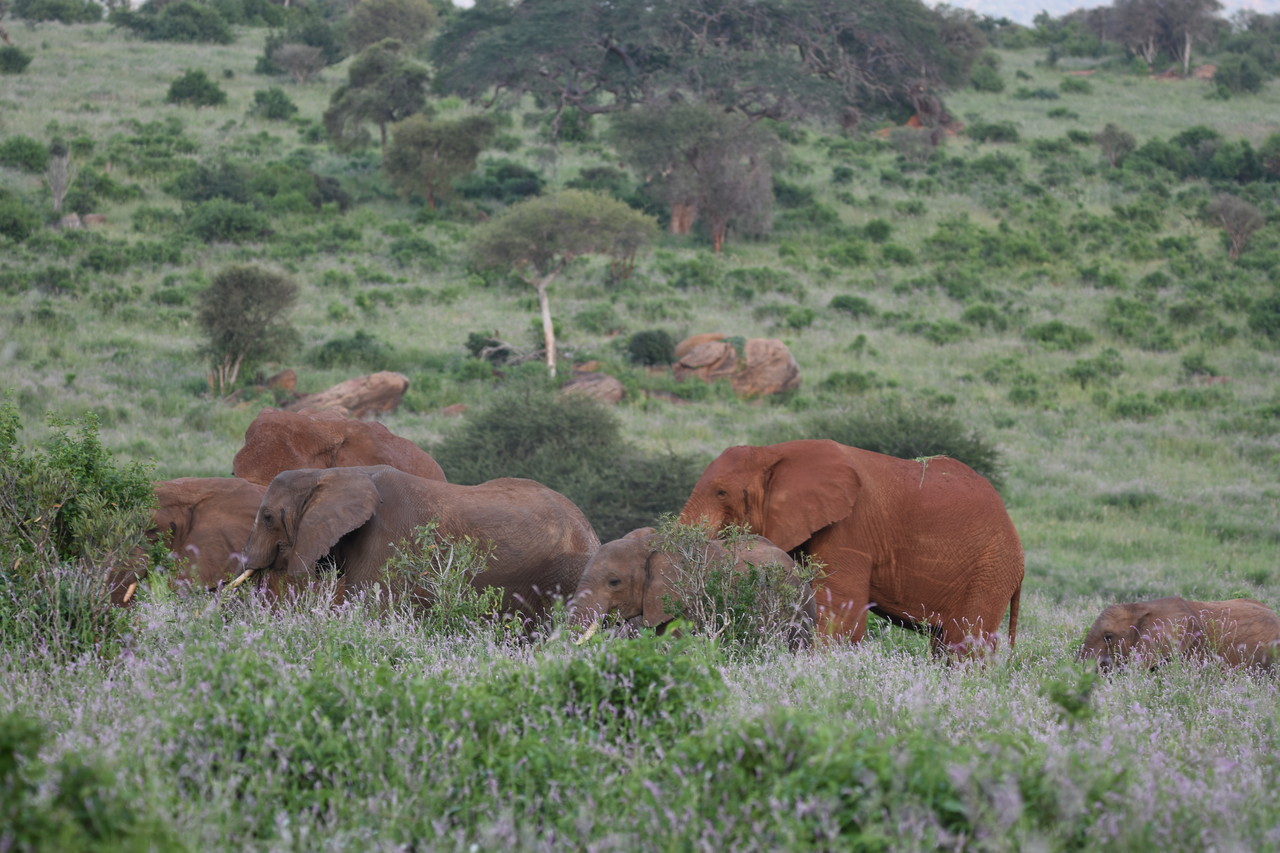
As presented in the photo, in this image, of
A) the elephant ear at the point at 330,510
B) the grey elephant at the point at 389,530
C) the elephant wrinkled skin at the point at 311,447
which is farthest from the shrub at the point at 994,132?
the elephant ear at the point at 330,510

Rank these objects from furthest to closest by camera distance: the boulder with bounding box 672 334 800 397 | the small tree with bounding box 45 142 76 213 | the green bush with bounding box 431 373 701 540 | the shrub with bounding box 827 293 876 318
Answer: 1. the small tree with bounding box 45 142 76 213
2. the shrub with bounding box 827 293 876 318
3. the boulder with bounding box 672 334 800 397
4. the green bush with bounding box 431 373 701 540

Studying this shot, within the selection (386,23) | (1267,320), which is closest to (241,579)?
(1267,320)

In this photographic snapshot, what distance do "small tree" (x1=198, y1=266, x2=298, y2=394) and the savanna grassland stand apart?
0.92 m

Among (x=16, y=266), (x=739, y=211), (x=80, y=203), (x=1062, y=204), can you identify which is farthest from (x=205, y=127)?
(x=1062, y=204)

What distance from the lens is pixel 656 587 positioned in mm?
7016

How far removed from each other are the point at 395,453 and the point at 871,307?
23299 mm

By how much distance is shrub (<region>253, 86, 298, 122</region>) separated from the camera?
47375 millimetres

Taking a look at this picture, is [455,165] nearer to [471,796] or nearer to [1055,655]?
[1055,655]

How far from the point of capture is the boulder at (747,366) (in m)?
24.5

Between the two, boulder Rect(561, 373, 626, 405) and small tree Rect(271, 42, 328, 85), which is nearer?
boulder Rect(561, 373, 626, 405)

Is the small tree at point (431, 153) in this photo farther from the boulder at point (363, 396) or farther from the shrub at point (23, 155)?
the boulder at point (363, 396)

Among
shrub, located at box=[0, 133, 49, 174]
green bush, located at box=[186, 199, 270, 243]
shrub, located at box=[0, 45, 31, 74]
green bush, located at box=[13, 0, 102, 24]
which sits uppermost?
green bush, located at box=[13, 0, 102, 24]

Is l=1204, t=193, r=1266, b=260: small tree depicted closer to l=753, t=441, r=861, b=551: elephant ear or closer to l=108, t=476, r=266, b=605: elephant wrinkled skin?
l=753, t=441, r=861, b=551: elephant ear

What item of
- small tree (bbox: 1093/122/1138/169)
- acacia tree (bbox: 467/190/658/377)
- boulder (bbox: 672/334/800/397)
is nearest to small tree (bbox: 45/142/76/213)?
acacia tree (bbox: 467/190/658/377)
